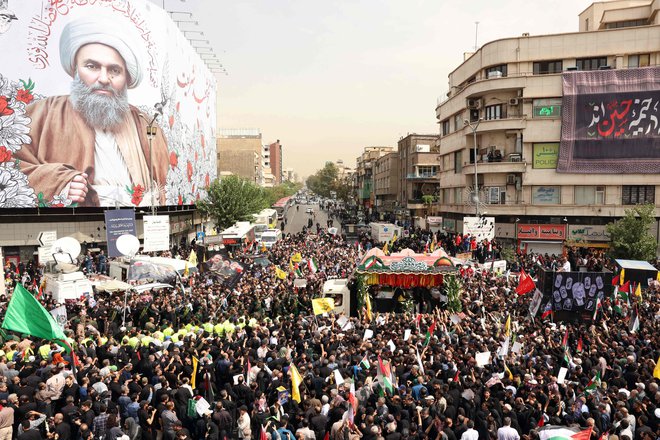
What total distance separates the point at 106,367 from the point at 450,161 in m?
41.7

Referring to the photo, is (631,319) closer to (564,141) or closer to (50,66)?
(564,141)

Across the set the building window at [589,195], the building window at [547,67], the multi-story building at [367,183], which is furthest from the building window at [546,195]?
the multi-story building at [367,183]

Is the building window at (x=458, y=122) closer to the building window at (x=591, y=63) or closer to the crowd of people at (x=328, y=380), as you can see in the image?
the building window at (x=591, y=63)

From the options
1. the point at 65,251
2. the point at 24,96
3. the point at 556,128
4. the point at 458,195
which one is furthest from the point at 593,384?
the point at 24,96

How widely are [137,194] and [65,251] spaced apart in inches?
806


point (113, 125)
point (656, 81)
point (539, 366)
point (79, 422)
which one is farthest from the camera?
point (113, 125)

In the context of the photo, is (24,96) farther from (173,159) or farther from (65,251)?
(65,251)

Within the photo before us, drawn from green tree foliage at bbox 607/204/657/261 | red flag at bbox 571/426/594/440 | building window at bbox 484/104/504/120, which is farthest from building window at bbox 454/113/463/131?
red flag at bbox 571/426/594/440

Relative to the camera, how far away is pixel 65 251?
2172 cm

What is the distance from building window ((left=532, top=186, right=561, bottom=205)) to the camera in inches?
1500

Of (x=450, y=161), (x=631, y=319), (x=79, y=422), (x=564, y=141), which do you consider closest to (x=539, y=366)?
(x=631, y=319)

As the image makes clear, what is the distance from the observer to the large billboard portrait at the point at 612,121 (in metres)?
34.8

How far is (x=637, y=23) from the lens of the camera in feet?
131

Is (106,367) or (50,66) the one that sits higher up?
(50,66)
